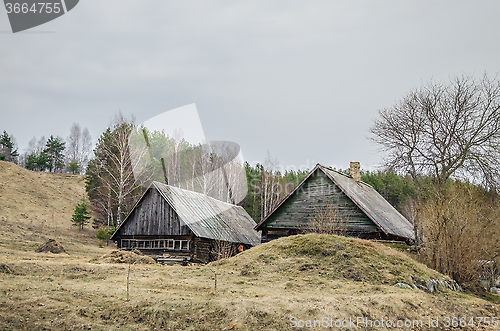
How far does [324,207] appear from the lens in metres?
23.2

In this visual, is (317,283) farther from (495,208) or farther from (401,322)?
(495,208)

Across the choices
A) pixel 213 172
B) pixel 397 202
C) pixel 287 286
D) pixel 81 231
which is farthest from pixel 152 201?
pixel 397 202

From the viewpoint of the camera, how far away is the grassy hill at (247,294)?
9312 mm

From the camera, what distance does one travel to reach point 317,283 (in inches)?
500

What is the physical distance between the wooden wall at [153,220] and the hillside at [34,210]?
585 cm

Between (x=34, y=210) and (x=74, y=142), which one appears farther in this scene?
(x=74, y=142)

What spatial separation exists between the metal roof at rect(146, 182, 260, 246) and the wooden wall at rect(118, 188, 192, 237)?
0.40 metres

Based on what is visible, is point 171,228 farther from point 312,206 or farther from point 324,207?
point 324,207

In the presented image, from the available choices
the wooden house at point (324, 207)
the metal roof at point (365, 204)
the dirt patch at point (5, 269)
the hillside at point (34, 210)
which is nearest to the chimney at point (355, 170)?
the metal roof at point (365, 204)

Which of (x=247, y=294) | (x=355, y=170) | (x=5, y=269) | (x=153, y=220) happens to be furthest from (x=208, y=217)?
(x=247, y=294)

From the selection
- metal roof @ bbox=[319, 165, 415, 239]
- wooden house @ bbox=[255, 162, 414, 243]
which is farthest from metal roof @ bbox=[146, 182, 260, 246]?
metal roof @ bbox=[319, 165, 415, 239]

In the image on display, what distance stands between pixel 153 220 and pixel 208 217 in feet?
12.6

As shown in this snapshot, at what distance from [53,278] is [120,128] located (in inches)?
1006

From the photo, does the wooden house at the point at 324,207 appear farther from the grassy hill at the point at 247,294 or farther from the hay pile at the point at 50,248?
the hay pile at the point at 50,248
